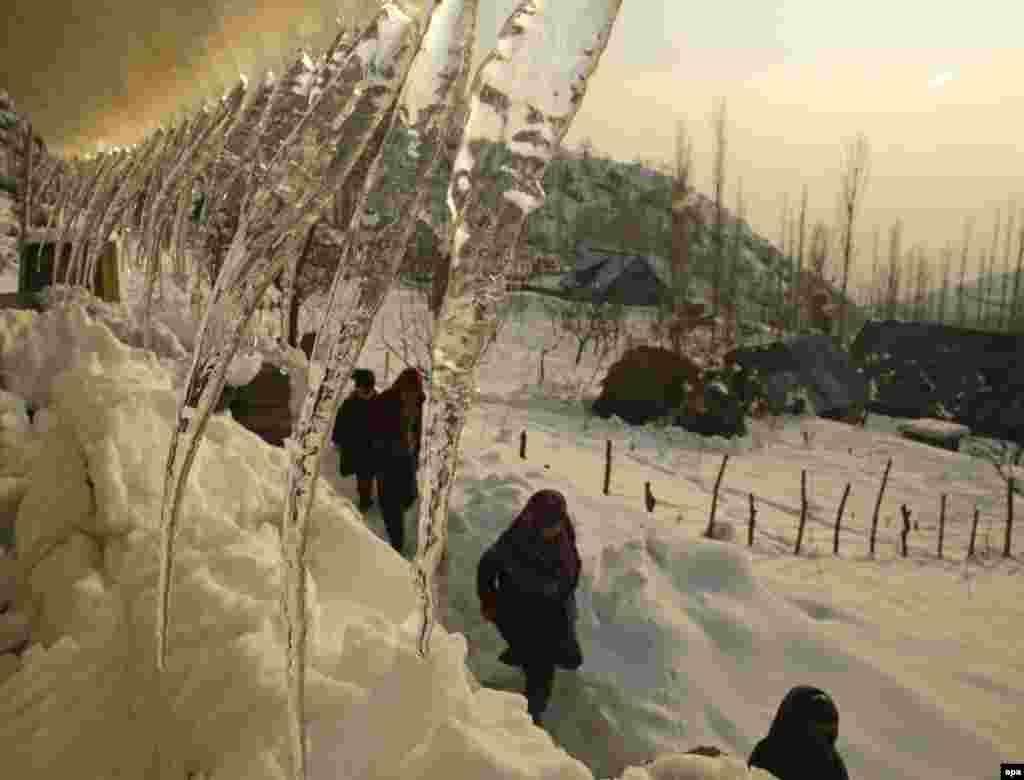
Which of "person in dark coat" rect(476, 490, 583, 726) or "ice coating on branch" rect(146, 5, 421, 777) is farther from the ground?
"ice coating on branch" rect(146, 5, 421, 777)

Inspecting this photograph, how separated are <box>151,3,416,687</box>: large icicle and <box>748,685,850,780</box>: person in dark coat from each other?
238cm

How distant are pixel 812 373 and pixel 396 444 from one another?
42.2 feet

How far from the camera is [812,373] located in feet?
48.2

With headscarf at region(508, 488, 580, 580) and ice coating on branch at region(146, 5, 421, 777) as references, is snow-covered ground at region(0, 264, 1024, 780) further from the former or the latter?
headscarf at region(508, 488, 580, 580)

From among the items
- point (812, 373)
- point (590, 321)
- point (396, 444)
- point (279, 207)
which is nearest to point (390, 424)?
point (396, 444)

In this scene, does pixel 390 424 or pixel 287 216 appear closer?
pixel 287 216

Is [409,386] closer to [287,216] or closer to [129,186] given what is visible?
[129,186]

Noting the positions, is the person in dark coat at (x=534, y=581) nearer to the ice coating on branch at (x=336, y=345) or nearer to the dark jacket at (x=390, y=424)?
the dark jacket at (x=390, y=424)

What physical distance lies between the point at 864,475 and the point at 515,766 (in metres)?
12.1

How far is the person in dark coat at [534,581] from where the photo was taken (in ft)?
8.68

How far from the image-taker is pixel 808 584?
650cm

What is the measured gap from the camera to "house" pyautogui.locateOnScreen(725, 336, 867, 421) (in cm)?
1391

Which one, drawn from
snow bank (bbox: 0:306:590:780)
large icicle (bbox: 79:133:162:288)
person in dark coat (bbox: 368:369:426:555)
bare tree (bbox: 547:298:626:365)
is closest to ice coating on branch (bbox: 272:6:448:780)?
snow bank (bbox: 0:306:590:780)

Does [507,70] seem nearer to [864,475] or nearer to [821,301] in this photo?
[864,475]
